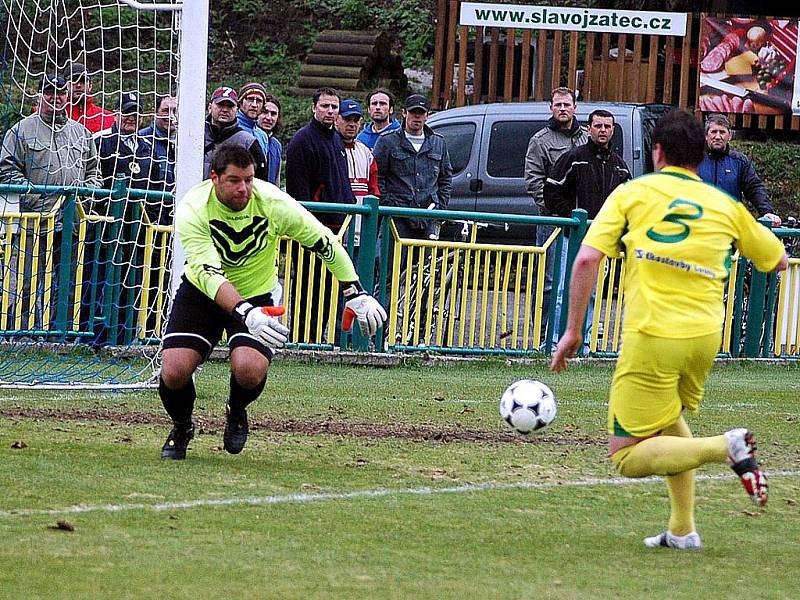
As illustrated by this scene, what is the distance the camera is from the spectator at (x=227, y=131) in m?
11.5

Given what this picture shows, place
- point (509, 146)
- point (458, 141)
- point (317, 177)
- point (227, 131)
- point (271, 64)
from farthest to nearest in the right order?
point (271, 64), point (458, 141), point (509, 146), point (317, 177), point (227, 131)

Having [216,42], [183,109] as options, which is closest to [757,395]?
[183,109]

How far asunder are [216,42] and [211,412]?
862 inches

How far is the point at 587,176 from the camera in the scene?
13.0 metres

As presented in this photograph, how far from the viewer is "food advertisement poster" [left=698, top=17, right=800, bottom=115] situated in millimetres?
21406

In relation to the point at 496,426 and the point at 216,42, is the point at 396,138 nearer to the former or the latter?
the point at 496,426

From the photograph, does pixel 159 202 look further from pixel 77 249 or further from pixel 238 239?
pixel 238 239

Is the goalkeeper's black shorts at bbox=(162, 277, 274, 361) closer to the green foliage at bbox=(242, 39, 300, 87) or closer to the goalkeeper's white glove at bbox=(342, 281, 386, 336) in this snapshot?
the goalkeeper's white glove at bbox=(342, 281, 386, 336)

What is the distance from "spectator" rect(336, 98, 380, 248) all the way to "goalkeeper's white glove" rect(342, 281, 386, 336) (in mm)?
5142

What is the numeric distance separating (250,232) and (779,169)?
16.9 meters

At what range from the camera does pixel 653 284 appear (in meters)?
5.69

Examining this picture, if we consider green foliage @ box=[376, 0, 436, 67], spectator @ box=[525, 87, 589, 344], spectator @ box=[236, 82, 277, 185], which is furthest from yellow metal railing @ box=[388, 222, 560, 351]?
green foliage @ box=[376, 0, 436, 67]

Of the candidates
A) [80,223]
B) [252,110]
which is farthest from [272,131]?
[80,223]

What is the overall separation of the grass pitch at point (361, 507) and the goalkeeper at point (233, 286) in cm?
34
